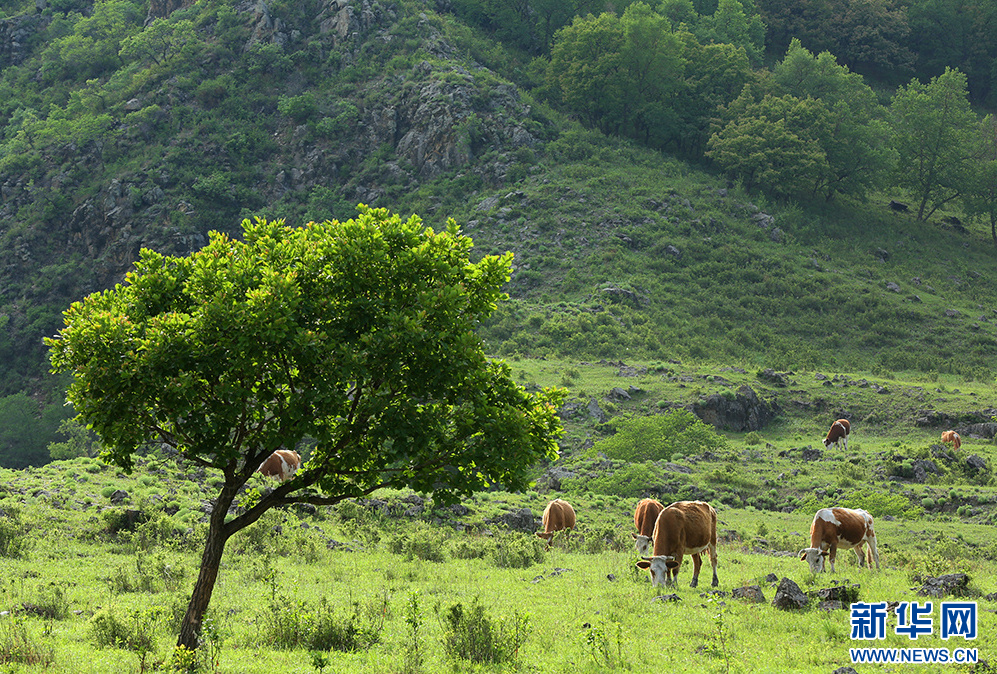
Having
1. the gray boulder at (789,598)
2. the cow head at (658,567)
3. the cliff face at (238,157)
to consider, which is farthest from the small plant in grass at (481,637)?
the cliff face at (238,157)

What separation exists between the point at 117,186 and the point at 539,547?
215 ft

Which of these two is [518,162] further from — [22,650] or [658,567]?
[22,650]

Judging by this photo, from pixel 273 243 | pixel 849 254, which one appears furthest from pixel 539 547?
pixel 849 254

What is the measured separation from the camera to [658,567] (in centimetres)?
1848

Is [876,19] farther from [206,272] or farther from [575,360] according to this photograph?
[206,272]

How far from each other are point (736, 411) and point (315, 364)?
37.6m

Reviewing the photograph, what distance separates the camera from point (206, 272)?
11539 mm

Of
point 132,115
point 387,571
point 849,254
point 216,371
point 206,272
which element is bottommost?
point 387,571

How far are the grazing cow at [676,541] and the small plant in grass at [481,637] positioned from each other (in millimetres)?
5685

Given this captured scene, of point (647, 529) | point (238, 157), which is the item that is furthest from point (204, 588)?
point (238, 157)

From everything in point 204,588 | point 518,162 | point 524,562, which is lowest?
point 524,562

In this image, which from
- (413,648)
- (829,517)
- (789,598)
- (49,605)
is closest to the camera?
(413,648)

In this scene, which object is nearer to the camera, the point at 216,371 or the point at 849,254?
the point at 216,371

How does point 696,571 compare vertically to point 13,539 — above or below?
below
